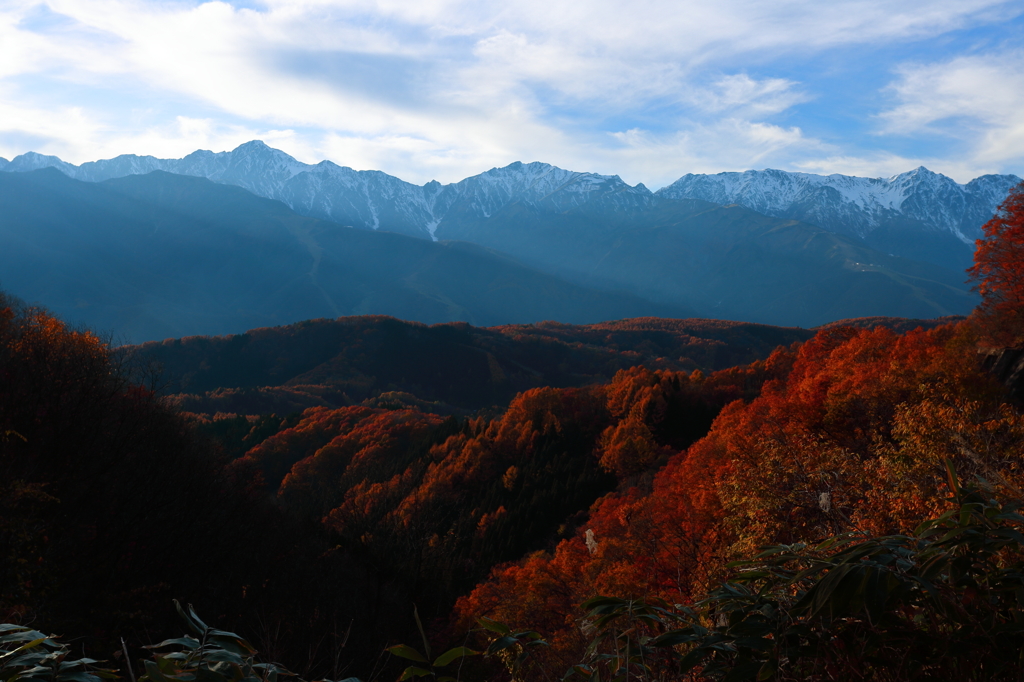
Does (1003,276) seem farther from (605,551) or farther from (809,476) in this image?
(605,551)

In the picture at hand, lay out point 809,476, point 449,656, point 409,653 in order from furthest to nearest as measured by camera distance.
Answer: point 809,476 → point 449,656 → point 409,653

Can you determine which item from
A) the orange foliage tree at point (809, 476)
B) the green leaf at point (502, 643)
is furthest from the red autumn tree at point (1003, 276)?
the green leaf at point (502, 643)

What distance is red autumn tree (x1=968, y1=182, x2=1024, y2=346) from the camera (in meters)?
38.2

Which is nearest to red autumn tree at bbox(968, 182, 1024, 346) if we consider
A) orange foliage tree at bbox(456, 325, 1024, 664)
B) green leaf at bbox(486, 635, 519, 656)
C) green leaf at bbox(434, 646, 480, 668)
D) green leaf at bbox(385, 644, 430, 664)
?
orange foliage tree at bbox(456, 325, 1024, 664)

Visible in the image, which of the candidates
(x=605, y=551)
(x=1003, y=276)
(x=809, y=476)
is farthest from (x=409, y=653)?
(x=1003, y=276)

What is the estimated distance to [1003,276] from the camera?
3922cm

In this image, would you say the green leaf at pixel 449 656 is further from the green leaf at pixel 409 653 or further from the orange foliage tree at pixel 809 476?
the orange foliage tree at pixel 809 476

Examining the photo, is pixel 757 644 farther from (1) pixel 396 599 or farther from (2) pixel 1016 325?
(2) pixel 1016 325

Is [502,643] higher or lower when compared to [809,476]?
higher

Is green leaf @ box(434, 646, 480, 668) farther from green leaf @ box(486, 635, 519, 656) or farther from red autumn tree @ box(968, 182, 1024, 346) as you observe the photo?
red autumn tree @ box(968, 182, 1024, 346)

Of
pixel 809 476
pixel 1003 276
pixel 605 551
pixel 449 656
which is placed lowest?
Result: pixel 605 551

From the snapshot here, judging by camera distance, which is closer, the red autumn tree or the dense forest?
the dense forest

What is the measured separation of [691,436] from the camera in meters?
99.3

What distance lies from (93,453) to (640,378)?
10052 centimetres
